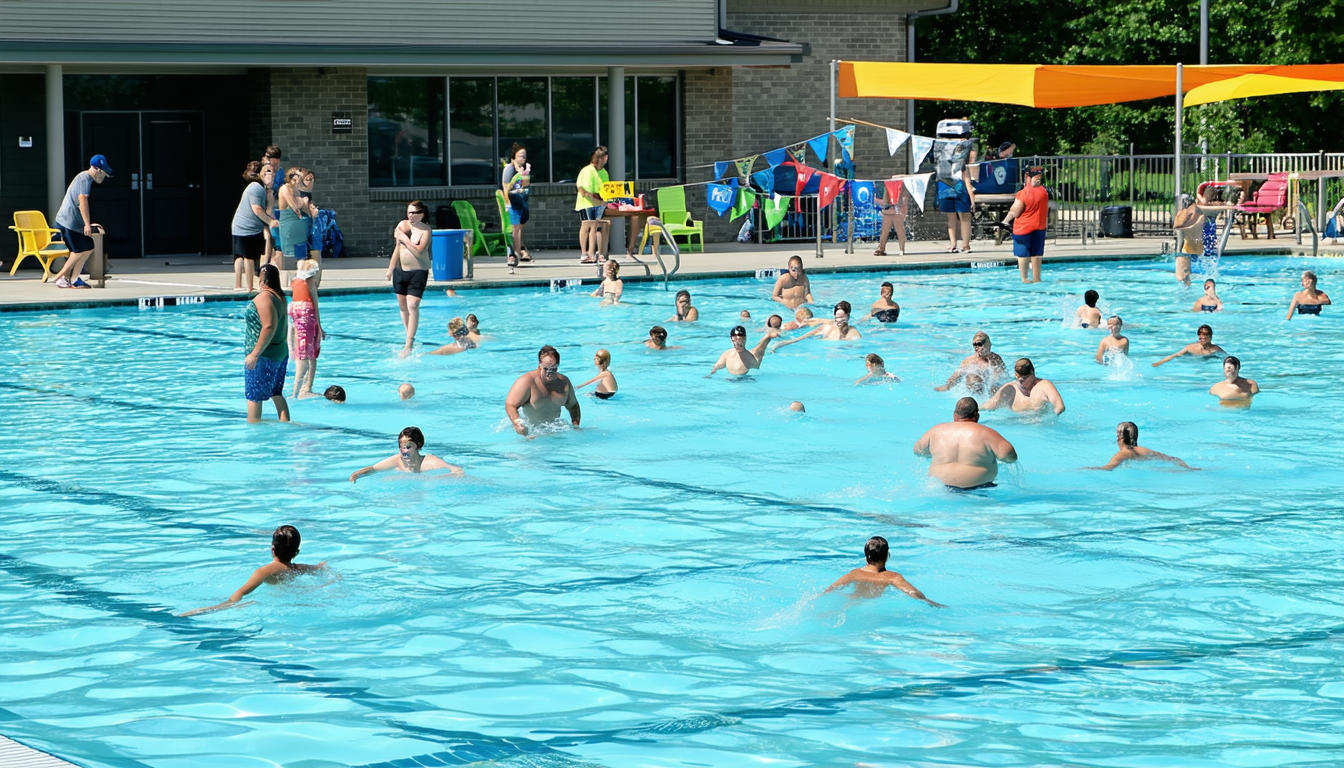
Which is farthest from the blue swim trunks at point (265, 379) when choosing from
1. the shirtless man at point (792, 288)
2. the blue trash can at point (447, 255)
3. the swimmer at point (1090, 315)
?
the blue trash can at point (447, 255)

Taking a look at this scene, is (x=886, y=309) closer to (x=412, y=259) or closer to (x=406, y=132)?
(x=412, y=259)

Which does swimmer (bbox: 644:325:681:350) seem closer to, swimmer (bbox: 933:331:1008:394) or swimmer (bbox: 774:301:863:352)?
swimmer (bbox: 774:301:863:352)

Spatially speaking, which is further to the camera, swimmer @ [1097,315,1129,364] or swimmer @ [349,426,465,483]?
swimmer @ [1097,315,1129,364]

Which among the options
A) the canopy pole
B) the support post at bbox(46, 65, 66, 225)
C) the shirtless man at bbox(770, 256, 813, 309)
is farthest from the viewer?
the canopy pole

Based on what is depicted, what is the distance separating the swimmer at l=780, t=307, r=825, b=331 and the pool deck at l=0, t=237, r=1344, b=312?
521 centimetres

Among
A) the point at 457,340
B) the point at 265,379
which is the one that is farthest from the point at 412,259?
the point at 265,379

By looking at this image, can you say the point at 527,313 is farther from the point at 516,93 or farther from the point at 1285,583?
the point at 1285,583

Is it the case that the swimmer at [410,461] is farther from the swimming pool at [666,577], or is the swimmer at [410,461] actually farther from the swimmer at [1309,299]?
the swimmer at [1309,299]

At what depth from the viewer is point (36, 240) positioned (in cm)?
2381

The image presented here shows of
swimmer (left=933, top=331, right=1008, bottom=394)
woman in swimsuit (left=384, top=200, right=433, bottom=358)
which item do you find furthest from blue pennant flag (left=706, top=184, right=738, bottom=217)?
swimmer (left=933, top=331, right=1008, bottom=394)

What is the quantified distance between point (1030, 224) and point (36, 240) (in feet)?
45.9

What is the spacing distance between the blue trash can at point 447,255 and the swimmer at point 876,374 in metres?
9.10

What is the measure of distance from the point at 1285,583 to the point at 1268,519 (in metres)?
1.67

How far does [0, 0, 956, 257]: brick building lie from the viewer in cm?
2523
